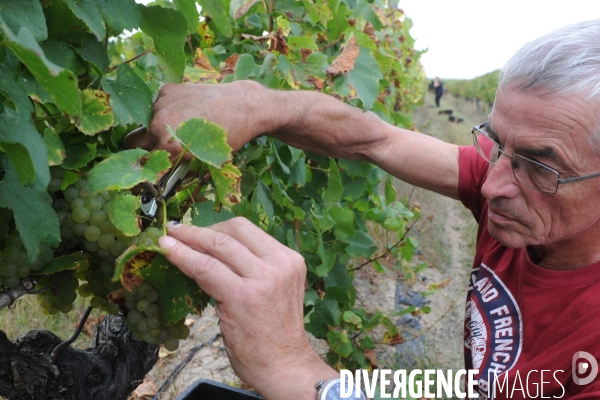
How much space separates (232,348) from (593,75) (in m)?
1.16

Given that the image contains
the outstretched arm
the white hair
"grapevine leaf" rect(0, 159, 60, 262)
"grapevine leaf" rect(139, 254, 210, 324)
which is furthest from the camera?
the white hair

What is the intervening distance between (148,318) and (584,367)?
1142 millimetres

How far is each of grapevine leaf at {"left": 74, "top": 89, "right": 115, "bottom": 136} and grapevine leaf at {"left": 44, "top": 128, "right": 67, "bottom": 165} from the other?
7cm

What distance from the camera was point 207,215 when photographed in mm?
1230

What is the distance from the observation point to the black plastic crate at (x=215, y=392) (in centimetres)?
215

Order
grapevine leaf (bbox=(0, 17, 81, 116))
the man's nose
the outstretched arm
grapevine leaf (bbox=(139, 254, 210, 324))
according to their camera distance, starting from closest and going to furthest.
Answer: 1. grapevine leaf (bbox=(0, 17, 81, 116))
2. grapevine leaf (bbox=(139, 254, 210, 324))
3. the outstretched arm
4. the man's nose

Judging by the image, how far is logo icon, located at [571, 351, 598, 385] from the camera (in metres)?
1.38

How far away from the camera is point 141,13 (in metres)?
1.25

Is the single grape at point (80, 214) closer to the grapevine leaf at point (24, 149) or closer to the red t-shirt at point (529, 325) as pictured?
the grapevine leaf at point (24, 149)


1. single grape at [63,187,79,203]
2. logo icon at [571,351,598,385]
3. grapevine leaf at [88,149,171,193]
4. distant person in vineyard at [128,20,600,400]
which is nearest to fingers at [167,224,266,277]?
distant person in vineyard at [128,20,600,400]

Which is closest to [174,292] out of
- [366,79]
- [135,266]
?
[135,266]

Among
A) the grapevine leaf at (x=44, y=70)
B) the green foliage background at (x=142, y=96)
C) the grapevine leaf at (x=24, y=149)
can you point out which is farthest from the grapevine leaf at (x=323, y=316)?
the grapevine leaf at (x=44, y=70)

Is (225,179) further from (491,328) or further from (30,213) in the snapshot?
(491,328)

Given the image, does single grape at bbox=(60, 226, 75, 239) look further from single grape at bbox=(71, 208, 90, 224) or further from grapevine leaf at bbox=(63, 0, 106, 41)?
grapevine leaf at bbox=(63, 0, 106, 41)
